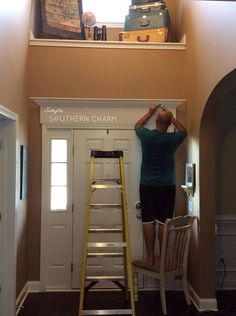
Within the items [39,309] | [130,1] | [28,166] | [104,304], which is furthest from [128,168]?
[130,1]

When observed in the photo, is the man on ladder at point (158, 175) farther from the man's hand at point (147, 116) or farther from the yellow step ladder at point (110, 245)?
the yellow step ladder at point (110, 245)

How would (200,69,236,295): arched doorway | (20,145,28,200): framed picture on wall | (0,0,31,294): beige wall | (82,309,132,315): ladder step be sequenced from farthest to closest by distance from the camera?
(20,145,28,200): framed picture on wall < (200,69,236,295): arched doorway < (82,309,132,315): ladder step < (0,0,31,294): beige wall

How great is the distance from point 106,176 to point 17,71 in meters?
1.68

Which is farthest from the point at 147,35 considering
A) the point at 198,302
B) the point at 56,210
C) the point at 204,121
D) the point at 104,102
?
the point at 198,302

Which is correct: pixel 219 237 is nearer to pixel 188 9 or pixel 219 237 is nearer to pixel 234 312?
pixel 234 312

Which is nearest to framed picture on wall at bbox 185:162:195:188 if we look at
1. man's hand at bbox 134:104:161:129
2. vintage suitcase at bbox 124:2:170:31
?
man's hand at bbox 134:104:161:129

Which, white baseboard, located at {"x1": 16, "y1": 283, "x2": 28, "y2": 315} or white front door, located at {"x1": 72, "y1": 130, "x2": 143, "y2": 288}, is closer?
white baseboard, located at {"x1": 16, "y1": 283, "x2": 28, "y2": 315}

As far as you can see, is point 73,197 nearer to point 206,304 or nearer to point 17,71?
point 17,71

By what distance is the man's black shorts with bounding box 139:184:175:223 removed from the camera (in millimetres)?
4645

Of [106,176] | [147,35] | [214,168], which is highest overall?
[147,35]

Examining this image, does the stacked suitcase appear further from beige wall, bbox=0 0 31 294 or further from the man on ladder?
beige wall, bbox=0 0 31 294

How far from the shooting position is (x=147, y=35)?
5.05m

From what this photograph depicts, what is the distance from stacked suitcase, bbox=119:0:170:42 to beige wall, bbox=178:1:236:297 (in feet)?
1.53

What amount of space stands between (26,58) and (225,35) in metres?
2.41
